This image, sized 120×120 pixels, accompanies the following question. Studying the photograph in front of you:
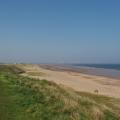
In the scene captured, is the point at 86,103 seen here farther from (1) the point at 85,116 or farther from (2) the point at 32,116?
(2) the point at 32,116

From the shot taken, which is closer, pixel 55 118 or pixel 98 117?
pixel 55 118

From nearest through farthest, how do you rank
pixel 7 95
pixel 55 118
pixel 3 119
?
pixel 3 119
pixel 55 118
pixel 7 95

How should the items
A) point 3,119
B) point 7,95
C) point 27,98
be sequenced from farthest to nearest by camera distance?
point 7,95
point 27,98
point 3,119

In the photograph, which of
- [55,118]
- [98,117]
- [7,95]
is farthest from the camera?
[7,95]

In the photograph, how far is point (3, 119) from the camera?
1160cm

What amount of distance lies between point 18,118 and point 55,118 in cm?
129

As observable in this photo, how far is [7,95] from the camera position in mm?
18484

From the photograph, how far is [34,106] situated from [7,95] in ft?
14.8

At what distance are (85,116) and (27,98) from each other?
402 cm

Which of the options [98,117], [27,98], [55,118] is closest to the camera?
[55,118]

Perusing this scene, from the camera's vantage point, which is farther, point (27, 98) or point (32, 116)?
point (27, 98)

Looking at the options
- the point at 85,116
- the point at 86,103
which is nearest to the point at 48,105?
the point at 85,116

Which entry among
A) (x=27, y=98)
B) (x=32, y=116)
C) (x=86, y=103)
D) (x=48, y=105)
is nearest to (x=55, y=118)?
(x=32, y=116)

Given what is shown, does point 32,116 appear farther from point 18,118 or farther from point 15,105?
point 15,105
